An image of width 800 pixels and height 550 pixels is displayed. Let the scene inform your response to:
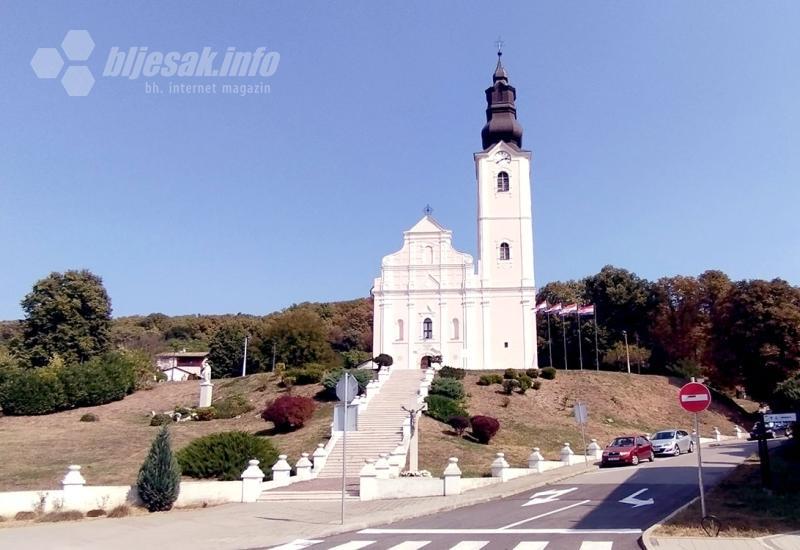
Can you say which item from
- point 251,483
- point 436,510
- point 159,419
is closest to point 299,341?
point 159,419

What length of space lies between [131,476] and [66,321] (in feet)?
126

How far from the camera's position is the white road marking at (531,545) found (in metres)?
10.3

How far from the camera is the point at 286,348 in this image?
55562 millimetres

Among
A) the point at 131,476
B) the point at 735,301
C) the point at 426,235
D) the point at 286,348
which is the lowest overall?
the point at 131,476

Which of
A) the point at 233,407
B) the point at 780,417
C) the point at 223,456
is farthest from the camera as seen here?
the point at 233,407

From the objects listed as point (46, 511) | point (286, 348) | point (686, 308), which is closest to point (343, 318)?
point (286, 348)

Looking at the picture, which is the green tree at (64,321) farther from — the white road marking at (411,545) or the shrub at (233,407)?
the white road marking at (411,545)

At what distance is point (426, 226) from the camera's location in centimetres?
5784

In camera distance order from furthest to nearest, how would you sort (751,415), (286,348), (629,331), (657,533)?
(629,331), (286,348), (751,415), (657,533)

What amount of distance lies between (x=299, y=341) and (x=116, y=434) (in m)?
20.1

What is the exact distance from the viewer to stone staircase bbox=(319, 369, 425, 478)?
25516 mm

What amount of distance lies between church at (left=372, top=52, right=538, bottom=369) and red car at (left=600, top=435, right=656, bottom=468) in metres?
25.3

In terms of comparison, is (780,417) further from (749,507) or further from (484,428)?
(749,507)

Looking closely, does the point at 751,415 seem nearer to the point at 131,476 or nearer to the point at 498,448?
the point at 498,448
